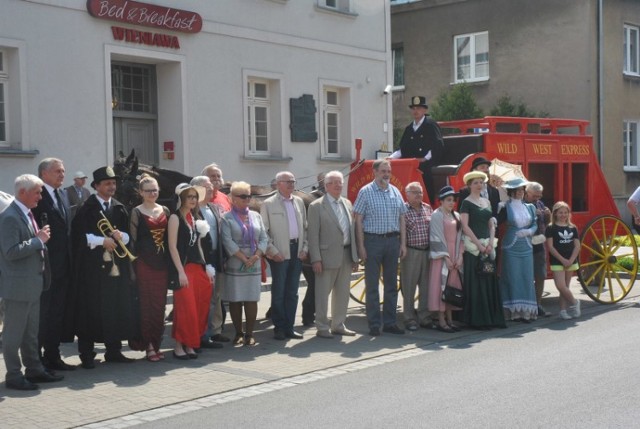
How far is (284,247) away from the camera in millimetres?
9805

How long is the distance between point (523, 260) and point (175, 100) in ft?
23.9

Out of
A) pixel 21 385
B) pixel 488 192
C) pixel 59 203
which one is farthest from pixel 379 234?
pixel 21 385

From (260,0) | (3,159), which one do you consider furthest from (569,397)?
(260,0)

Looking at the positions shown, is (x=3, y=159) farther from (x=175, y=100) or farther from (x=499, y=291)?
(x=499, y=291)

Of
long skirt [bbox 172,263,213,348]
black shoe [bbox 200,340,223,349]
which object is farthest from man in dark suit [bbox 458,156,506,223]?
long skirt [bbox 172,263,213,348]

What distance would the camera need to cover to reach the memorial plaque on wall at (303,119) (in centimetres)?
1758

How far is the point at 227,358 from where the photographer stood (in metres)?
8.88

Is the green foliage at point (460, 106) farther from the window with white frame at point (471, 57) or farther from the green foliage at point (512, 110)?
the window with white frame at point (471, 57)

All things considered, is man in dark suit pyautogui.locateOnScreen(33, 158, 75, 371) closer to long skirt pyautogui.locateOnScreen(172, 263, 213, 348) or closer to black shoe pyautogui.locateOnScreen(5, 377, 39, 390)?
black shoe pyautogui.locateOnScreen(5, 377, 39, 390)

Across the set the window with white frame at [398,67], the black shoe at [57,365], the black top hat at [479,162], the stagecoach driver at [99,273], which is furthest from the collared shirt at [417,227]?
the window with white frame at [398,67]

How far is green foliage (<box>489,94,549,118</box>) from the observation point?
82.6 feet

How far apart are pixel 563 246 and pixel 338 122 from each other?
844 cm

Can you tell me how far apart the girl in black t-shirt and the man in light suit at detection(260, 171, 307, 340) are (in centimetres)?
347

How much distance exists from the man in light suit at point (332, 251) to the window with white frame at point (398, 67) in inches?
770
